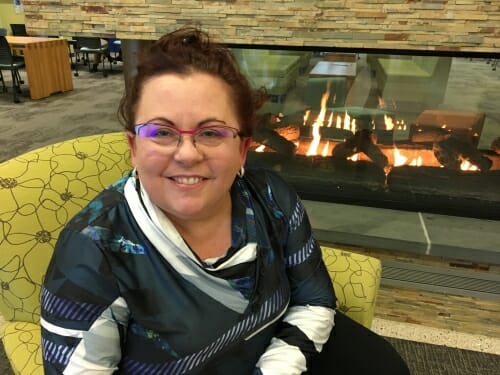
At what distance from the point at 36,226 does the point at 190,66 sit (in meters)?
0.52

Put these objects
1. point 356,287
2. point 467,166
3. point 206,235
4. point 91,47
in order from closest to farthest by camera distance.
Result: 1. point 206,235
2. point 356,287
3. point 467,166
4. point 91,47

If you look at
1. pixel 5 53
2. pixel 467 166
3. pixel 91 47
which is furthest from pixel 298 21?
pixel 91 47

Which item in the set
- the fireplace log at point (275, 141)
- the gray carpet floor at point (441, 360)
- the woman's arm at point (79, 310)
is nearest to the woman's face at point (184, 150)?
the woman's arm at point (79, 310)

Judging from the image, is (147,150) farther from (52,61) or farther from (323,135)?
(52,61)

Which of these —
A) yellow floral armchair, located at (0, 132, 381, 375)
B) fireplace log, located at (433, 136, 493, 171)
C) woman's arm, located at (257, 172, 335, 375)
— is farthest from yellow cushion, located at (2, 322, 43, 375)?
fireplace log, located at (433, 136, 493, 171)

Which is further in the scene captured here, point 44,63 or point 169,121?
point 44,63

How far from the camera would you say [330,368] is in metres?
0.97

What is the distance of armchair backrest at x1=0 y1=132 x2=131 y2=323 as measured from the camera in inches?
37.2

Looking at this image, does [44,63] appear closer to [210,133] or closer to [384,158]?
[384,158]

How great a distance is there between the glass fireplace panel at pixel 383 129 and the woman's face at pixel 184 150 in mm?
1175

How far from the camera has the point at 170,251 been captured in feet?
2.53

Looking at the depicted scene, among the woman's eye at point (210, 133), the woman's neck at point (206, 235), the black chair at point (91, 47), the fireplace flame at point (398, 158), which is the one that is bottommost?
the black chair at point (91, 47)

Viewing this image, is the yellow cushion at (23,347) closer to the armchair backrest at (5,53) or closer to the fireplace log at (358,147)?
the fireplace log at (358,147)

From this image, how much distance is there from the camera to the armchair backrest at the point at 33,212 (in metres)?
0.94
